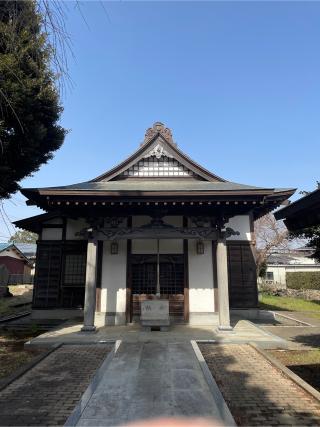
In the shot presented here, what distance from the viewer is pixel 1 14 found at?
17.5 ft

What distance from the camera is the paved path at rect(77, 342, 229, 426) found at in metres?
4.69

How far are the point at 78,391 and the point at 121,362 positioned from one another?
5.73ft

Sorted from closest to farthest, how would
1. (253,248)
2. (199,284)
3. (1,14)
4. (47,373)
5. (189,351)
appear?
1. (1,14)
2. (47,373)
3. (189,351)
4. (199,284)
5. (253,248)

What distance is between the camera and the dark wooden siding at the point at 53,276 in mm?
13930

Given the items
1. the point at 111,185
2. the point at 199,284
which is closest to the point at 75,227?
the point at 111,185

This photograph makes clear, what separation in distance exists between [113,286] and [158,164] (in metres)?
5.74

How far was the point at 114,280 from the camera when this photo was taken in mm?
12000

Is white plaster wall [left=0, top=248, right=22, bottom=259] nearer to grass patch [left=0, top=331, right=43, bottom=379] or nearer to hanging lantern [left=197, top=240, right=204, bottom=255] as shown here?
grass patch [left=0, top=331, right=43, bottom=379]

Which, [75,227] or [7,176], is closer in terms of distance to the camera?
[7,176]

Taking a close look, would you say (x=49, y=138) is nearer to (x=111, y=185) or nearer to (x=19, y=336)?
(x=111, y=185)

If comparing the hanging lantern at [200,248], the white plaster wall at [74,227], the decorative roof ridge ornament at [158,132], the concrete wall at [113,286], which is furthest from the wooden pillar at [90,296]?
the decorative roof ridge ornament at [158,132]

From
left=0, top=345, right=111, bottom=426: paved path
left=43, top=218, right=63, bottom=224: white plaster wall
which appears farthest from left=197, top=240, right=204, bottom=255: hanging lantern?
left=43, top=218, right=63, bottom=224: white plaster wall

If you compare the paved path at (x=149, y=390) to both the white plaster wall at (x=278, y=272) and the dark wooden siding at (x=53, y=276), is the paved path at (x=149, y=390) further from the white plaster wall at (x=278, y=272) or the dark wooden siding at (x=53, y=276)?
the white plaster wall at (x=278, y=272)

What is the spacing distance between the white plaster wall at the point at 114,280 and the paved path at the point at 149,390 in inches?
143
